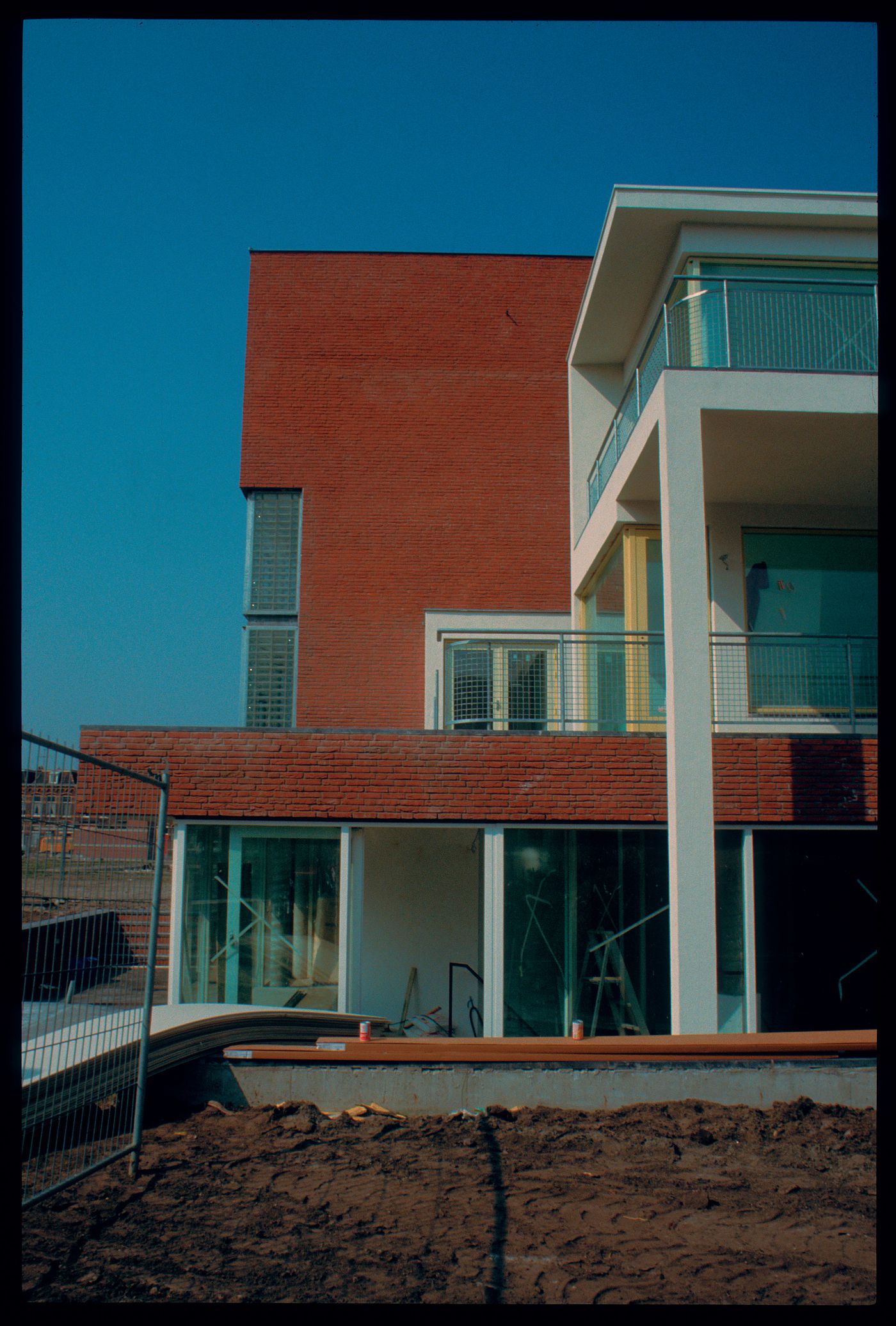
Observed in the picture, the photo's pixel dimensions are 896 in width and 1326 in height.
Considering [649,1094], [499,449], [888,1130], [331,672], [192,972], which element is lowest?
[649,1094]

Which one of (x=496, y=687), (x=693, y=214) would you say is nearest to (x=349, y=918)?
(x=496, y=687)

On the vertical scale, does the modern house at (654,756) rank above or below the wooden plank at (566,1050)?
above

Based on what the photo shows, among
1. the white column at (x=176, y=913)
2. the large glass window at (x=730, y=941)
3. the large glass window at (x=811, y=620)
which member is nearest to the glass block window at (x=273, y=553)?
the white column at (x=176, y=913)

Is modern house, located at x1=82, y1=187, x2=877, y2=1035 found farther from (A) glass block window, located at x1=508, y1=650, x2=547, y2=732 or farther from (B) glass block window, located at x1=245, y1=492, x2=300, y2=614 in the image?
(B) glass block window, located at x1=245, y1=492, x2=300, y2=614

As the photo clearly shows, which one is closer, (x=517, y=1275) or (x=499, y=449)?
(x=517, y=1275)

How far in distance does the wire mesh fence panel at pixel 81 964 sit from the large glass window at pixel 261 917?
2886 mm

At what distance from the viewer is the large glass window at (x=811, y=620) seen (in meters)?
10.5

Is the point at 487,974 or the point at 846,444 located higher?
the point at 846,444

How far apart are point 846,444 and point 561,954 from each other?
5.83 meters

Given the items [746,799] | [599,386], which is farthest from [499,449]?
[746,799]

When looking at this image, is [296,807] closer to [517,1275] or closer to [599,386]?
[517,1275]

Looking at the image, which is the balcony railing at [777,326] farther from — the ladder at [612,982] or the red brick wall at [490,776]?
the ladder at [612,982]

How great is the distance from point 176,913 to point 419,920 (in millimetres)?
3203

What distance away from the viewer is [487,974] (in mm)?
9305
